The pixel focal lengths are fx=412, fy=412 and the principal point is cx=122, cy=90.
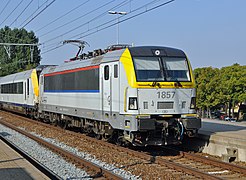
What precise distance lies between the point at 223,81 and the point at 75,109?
139ft

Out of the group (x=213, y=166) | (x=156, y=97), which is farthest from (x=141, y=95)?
(x=213, y=166)

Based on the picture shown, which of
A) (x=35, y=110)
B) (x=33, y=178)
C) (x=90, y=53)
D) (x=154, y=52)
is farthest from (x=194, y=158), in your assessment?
(x=35, y=110)

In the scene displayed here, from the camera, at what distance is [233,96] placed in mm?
55594

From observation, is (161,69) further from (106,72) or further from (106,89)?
(106,89)

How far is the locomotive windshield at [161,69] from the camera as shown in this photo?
1271cm

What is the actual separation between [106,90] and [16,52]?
67.7 metres

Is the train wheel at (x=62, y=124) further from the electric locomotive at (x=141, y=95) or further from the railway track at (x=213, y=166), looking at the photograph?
the railway track at (x=213, y=166)

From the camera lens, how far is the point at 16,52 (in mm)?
78500

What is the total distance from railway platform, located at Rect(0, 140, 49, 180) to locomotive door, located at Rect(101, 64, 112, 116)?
3474mm

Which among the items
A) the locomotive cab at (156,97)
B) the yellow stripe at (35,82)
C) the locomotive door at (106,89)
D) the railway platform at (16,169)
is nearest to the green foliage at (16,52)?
the yellow stripe at (35,82)

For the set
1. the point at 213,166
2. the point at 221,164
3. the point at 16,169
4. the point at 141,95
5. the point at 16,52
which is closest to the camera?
the point at 16,169

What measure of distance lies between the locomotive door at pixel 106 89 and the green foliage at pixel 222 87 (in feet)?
141

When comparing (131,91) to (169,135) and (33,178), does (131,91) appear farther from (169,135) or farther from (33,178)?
(33,178)

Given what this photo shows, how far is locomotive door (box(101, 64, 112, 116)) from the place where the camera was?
45.3ft
